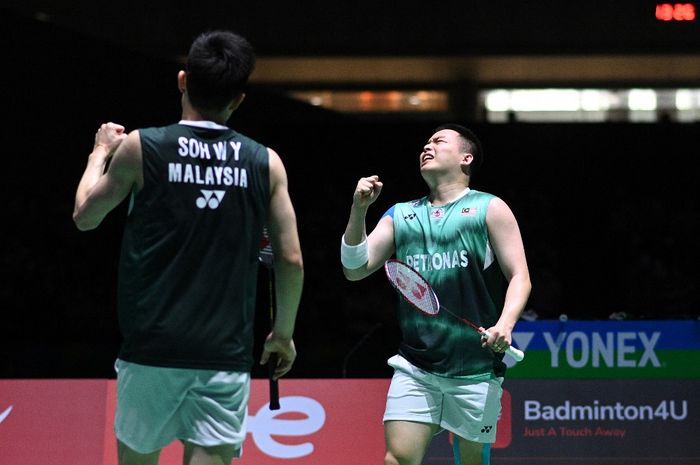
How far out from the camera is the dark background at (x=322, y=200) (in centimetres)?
974

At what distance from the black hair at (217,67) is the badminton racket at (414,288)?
1367 mm

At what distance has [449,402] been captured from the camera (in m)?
4.17

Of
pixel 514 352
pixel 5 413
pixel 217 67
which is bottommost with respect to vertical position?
pixel 5 413

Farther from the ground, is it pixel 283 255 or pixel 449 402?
pixel 283 255

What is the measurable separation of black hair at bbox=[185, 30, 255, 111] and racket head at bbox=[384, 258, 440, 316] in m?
1.37

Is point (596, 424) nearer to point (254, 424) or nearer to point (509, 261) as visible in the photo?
point (254, 424)

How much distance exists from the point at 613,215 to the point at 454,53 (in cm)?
541

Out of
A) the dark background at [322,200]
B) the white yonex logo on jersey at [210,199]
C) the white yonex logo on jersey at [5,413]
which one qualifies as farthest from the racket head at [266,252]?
the dark background at [322,200]

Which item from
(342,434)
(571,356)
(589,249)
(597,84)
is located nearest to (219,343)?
(342,434)

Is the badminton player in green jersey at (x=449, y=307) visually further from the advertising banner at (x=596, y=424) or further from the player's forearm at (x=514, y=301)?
the advertising banner at (x=596, y=424)

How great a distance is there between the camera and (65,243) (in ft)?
34.7

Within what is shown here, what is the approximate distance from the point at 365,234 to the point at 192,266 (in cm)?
157

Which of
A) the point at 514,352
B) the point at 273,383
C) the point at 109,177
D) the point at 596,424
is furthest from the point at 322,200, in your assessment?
the point at 109,177

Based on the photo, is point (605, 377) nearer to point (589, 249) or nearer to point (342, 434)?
point (342, 434)
